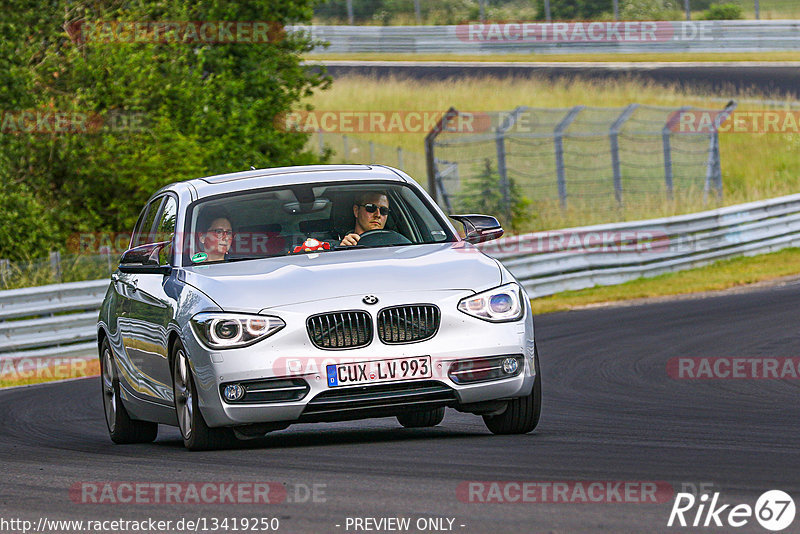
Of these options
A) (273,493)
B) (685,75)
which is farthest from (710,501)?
(685,75)

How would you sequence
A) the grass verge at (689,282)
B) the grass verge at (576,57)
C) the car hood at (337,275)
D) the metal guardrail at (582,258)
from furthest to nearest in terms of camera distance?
the grass verge at (576,57)
the grass verge at (689,282)
the metal guardrail at (582,258)
the car hood at (337,275)

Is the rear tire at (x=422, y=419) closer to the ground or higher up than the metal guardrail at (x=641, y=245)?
higher up

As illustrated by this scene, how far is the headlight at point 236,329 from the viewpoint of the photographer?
7.99 m

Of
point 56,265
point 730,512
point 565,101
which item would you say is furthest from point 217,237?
point 565,101

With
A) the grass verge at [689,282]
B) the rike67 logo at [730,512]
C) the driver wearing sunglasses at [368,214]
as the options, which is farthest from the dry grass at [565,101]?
the rike67 logo at [730,512]

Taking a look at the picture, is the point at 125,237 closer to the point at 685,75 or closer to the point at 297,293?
the point at 297,293

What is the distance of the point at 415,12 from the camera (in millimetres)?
51188

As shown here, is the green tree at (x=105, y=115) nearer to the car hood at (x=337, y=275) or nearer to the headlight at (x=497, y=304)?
the car hood at (x=337, y=275)

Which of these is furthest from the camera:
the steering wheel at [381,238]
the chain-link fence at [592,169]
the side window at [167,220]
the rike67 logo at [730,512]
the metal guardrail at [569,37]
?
the metal guardrail at [569,37]

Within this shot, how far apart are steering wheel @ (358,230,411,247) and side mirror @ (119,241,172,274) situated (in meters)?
1.17

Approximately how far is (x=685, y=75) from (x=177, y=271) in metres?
37.3

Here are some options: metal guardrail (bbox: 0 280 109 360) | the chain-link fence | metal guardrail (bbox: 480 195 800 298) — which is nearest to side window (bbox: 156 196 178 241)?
metal guardrail (bbox: 0 280 109 360)

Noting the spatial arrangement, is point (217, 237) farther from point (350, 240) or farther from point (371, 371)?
point (371, 371)

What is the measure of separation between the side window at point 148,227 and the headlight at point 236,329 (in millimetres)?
2340
